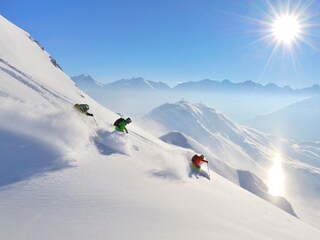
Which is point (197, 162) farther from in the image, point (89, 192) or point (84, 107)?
point (89, 192)

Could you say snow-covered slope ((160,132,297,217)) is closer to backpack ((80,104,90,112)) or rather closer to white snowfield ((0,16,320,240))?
backpack ((80,104,90,112))

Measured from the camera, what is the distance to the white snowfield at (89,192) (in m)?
6.92

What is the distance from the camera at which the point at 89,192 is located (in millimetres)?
9000

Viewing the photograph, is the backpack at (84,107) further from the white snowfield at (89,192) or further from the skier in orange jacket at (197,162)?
the skier in orange jacket at (197,162)

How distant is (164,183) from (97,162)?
2955 millimetres

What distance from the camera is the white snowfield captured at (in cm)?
692

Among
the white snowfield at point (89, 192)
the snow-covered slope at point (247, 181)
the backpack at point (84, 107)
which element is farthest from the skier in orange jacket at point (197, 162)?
the snow-covered slope at point (247, 181)

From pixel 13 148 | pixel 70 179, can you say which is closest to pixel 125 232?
pixel 70 179

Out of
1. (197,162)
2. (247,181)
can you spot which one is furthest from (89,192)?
(247,181)

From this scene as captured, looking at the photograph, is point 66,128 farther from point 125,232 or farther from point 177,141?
point 177,141

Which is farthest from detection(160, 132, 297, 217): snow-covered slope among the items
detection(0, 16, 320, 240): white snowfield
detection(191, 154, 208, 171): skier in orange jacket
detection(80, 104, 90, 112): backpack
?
detection(0, 16, 320, 240): white snowfield

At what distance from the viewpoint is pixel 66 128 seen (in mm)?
→ 13531

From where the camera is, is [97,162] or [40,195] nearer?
[40,195]

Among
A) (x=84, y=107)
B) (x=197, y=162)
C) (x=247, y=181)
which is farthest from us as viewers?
(x=247, y=181)
